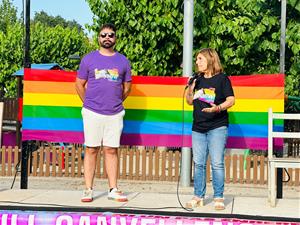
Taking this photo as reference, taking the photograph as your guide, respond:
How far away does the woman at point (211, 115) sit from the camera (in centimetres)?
603

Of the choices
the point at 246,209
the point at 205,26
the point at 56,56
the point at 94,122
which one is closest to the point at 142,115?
the point at 94,122

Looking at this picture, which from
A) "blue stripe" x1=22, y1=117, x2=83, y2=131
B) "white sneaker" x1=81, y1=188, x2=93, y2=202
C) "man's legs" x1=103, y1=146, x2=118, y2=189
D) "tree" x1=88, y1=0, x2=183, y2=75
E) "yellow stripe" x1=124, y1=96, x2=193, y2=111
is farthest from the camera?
"tree" x1=88, y1=0, x2=183, y2=75

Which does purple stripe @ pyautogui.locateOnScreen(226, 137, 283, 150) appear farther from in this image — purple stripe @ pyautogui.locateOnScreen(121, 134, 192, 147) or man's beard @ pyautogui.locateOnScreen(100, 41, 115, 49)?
man's beard @ pyautogui.locateOnScreen(100, 41, 115, 49)

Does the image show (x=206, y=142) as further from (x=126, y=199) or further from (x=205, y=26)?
(x=205, y=26)

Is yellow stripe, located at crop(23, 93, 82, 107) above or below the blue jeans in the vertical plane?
above

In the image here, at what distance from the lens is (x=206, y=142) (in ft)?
20.2

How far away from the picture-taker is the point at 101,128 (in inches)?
253

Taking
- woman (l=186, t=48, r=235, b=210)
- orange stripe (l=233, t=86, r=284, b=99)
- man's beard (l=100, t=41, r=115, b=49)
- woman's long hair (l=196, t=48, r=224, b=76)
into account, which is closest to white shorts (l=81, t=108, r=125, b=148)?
man's beard (l=100, t=41, r=115, b=49)

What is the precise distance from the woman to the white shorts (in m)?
0.90

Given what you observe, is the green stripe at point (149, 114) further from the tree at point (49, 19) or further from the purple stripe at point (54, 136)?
the tree at point (49, 19)

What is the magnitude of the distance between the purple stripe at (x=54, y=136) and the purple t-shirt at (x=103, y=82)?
1530 millimetres

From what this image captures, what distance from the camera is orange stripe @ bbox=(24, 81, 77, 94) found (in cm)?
795

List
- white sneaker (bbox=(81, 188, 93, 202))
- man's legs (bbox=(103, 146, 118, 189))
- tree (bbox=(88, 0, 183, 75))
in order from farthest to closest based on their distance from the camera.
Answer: tree (bbox=(88, 0, 183, 75))
man's legs (bbox=(103, 146, 118, 189))
white sneaker (bbox=(81, 188, 93, 202))

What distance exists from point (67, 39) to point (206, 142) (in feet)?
119
